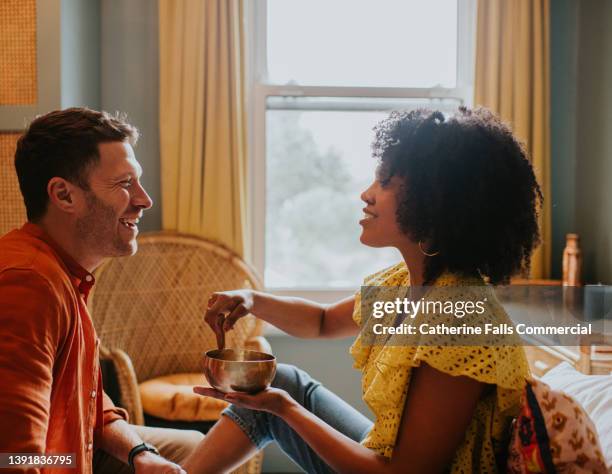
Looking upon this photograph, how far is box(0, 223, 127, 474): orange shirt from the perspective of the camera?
41.3 inches

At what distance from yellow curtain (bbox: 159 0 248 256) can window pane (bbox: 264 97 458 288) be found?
33 cm

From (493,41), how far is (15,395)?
264 cm

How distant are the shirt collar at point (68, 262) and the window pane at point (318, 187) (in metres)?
1.84

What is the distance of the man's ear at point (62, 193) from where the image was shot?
4.50 ft

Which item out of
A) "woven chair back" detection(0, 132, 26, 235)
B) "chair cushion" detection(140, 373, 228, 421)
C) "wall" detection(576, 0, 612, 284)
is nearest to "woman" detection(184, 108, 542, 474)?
"chair cushion" detection(140, 373, 228, 421)

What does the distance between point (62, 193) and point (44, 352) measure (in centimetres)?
41

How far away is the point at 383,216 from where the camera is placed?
1.49 metres

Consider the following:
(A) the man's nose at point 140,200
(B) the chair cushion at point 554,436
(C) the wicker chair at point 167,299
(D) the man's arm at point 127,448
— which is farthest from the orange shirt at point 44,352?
(C) the wicker chair at point 167,299

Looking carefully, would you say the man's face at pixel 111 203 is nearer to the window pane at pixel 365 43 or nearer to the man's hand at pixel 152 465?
the man's hand at pixel 152 465

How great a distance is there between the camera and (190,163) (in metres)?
2.91

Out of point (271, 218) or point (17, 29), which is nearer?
point (17, 29)

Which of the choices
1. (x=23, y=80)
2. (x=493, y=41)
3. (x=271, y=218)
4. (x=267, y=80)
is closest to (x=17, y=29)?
(x=23, y=80)

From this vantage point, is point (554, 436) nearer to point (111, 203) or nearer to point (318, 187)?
point (111, 203)

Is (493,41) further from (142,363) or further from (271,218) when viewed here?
(142,363)
